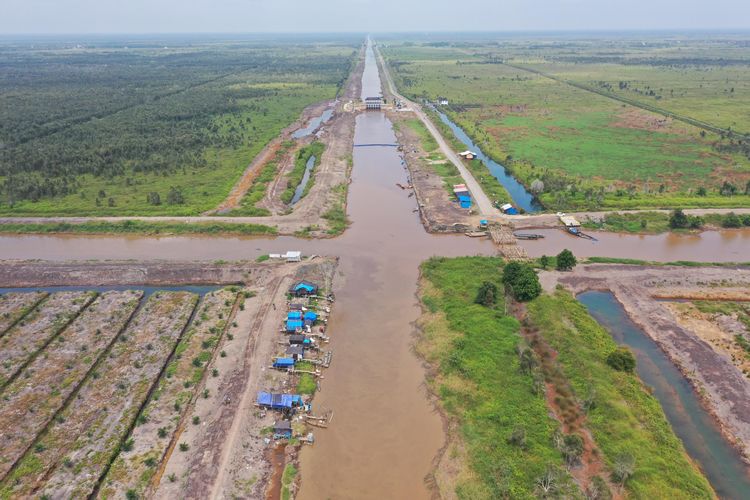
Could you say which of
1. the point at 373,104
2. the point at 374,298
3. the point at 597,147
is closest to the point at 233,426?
the point at 374,298

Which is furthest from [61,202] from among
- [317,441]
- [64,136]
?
[317,441]

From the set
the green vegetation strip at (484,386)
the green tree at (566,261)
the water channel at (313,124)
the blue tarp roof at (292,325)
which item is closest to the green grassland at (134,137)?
the water channel at (313,124)

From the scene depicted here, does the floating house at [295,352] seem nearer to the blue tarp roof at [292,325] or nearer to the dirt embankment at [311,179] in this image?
the blue tarp roof at [292,325]

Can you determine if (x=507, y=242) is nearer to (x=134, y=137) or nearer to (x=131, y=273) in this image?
(x=131, y=273)

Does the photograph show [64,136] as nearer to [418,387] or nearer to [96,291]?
[96,291]

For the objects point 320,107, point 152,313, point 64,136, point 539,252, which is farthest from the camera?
point 320,107

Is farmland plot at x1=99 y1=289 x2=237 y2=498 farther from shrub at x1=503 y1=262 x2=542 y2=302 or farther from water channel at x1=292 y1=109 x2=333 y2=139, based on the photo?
water channel at x1=292 y1=109 x2=333 y2=139
